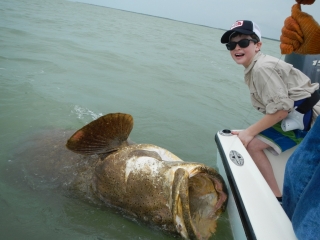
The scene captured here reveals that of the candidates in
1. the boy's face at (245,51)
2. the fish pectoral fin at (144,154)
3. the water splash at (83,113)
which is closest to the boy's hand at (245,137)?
the boy's face at (245,51)

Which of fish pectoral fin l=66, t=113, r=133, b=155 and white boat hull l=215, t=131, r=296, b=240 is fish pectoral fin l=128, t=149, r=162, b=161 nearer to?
fish pectoral fin l=66, t=113, r=133, b=155

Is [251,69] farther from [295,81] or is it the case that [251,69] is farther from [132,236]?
[132,236]

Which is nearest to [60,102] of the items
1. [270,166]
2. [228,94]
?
[270,166]

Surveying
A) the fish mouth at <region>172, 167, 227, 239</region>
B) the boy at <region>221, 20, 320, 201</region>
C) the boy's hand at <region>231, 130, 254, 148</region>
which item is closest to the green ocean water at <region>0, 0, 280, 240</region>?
the fish mouth at <region>172, 167, 227, 239</region>

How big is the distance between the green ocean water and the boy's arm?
1206mm

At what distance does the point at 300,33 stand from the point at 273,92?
121 centimetres

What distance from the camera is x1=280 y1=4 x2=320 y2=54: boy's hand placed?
6.57 feet

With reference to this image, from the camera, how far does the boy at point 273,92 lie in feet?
10.6

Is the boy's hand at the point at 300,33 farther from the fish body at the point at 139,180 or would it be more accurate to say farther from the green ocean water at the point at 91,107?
the green ocean water at the point at 91,107

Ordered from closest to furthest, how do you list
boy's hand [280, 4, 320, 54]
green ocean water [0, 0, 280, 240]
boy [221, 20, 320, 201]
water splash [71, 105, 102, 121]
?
boy's hand [280, 4, 320, 54] → boy [221, 20, 320, 201] → green ocean water [0, 0, 280, 240] → water splash [71, 105, 102, 121]

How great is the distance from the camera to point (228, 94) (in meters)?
10.2

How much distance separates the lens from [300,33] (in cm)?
207

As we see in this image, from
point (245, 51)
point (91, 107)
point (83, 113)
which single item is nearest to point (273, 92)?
point (245, 51)

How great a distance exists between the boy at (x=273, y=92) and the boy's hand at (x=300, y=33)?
1108 mm
